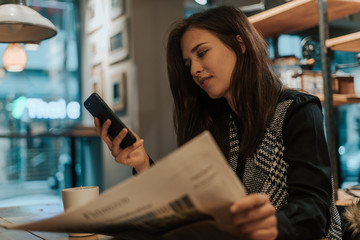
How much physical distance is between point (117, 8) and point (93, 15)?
63 cm

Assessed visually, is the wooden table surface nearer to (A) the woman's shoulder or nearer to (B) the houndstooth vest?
(B) the houndstooth vest

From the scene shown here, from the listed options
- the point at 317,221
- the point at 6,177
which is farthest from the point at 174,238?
the point at 6,177

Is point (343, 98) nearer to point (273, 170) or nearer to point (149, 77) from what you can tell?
point (273, 170)

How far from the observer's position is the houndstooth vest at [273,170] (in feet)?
3.20

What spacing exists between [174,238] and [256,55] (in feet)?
2.28

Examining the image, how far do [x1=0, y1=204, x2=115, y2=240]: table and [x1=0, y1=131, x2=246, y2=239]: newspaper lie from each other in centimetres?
32

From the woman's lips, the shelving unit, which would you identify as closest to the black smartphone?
the woman's lips

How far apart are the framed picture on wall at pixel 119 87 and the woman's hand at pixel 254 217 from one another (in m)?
3.60

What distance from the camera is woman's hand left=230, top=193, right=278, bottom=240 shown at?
483 mm

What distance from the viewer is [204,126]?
4.47ft

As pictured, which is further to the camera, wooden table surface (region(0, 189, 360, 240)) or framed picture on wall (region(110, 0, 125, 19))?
framed picture on wall (region(110, 0, 125, 19))

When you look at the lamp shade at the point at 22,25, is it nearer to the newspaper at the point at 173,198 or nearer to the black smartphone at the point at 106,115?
the black smartphone at the point at 106,115

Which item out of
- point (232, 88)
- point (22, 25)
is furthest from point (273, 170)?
point (22, 25)

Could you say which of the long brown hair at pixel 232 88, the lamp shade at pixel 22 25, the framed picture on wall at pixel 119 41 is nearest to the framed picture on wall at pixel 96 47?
the framed picture on wall at pixel 119 41
